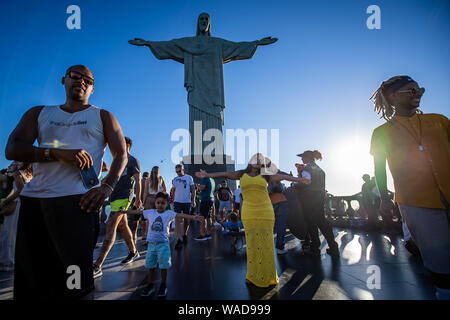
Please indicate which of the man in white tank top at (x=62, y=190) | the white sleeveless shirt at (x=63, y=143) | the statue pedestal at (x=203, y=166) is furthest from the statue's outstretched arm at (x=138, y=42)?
the white sleeveless shirt at (x=63, y=143)

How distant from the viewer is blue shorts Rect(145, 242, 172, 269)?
9.12 feet

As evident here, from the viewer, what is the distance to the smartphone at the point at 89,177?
54.2 inches

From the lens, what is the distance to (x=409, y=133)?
70.4 inches

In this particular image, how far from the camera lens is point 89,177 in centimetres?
140

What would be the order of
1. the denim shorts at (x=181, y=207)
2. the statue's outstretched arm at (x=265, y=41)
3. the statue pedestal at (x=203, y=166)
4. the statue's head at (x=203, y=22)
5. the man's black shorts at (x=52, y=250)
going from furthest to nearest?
the statue's head at (x=203, y=22), the statue's outstretched arm at (x=265, y=41), the statue pedestal at (x=203, y=166), the denim shorts at (x=181, y=207), the man's black shorts at (x=52, y=250)

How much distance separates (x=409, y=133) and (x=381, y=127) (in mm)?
201

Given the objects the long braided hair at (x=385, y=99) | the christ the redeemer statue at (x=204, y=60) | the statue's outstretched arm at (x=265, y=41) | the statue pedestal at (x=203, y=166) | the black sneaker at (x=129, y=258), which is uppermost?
the statue's outstretched arm at (x=265, y=41)

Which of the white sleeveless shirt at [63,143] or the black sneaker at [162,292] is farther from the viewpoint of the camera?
the black sneaker at [162,292]

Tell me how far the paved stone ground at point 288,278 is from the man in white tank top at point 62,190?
1466 mm

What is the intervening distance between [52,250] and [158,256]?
5.78 feet

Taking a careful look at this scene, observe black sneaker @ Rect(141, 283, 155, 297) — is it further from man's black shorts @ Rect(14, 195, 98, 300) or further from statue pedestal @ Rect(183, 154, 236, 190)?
statue pedestal @ Rect(183, 154, 236, 190)

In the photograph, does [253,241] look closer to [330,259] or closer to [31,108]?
[330,259]

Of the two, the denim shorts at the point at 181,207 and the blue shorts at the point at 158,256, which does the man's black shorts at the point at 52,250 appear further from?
the denim shorts at the point at 181,207
